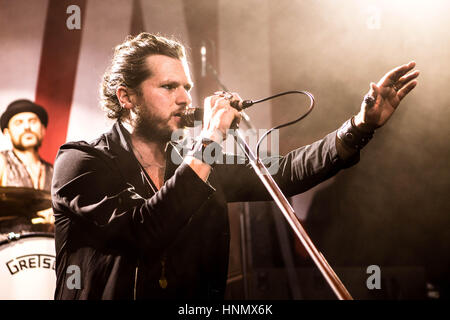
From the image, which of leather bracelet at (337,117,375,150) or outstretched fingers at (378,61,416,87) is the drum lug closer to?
leather bracelet at (337,117,375,150)

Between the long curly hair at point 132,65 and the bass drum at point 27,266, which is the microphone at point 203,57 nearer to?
the long curly hair at point 132,65

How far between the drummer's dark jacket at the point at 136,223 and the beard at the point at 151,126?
95 mm

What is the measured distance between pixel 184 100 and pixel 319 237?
158 centimetres

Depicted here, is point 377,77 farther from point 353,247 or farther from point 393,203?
point 353,247

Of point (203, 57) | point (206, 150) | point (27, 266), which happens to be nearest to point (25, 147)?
point (27, 266)

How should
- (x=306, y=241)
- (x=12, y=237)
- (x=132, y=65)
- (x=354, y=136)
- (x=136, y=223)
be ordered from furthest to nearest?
(x=12, y=237) → (x=132, y=65) → (x=354, y=136) → (x=136, y=223) → (x=306, y=241)

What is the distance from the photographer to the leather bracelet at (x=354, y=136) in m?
1.21

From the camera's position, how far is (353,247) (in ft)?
8.38

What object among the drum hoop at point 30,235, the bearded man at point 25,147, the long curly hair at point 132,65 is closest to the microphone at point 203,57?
the long curly hair at point 132,65

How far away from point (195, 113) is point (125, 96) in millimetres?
498

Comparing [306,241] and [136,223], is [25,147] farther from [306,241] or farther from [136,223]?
[306,241]

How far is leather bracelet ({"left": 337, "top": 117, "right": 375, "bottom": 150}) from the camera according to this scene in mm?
1207

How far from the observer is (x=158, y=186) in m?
1.45
